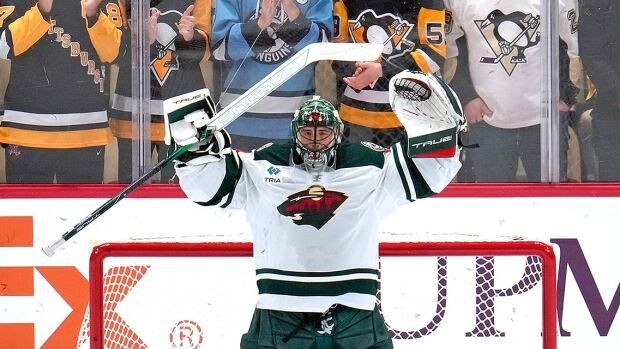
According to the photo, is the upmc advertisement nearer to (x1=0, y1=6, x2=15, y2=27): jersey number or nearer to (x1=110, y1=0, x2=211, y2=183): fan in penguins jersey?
(x1=110, y1=0, x2=211, y2=183): fan in penguins jersey

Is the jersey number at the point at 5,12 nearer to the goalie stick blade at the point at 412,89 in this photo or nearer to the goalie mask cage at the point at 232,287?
the goalie mask cage at the point at 232,287

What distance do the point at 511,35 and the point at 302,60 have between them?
1268 mm

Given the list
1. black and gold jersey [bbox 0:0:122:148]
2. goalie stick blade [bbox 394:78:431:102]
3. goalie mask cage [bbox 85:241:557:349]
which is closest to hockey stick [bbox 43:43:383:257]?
goalie stick blade [bbox 394:78:431:102]

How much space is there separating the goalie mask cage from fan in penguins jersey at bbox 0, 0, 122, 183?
1.63ft

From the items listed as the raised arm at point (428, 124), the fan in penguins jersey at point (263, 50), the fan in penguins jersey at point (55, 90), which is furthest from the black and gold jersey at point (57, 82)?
the raised arm at point (428, 124)

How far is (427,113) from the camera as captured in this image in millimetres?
2490

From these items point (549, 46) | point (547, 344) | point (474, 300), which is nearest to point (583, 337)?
point (474, 300)

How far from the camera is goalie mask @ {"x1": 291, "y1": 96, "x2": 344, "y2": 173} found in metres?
2.55

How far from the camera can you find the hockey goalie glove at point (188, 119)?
2.40 metres

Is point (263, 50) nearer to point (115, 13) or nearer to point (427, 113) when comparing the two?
point (115, 13)

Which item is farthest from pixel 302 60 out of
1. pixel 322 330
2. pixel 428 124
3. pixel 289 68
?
pixel 322 330

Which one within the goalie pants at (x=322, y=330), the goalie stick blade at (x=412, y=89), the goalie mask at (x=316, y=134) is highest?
the goalie stick blade at (x=412, y=89)

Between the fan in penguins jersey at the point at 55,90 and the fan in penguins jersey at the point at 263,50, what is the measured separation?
377 millimetres

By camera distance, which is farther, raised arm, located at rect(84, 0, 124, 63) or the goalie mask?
raised arm, located at rect(84, 0, 124, 63)
